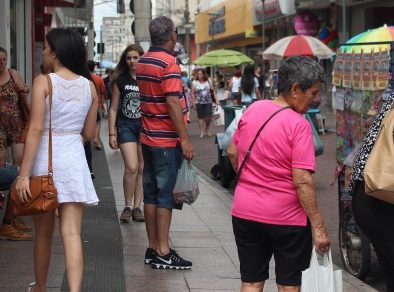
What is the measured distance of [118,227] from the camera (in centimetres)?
809

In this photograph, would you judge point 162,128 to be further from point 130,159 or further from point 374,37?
point 374,37

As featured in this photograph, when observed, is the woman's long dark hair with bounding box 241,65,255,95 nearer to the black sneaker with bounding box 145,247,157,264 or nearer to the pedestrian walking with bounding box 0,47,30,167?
the pedestrian walking with bounding box 0,47,30,167

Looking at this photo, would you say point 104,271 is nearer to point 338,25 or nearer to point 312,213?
point 312,213

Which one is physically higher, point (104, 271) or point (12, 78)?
point (12, 78)

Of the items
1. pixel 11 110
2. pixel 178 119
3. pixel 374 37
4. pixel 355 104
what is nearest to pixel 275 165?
pixel 178 119

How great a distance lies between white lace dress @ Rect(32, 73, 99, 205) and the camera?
483cm

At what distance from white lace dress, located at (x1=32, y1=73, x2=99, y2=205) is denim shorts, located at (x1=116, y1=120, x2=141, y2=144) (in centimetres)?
311

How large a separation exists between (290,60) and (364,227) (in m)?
0.95

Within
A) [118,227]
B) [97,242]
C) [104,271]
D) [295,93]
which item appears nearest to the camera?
[295,93]

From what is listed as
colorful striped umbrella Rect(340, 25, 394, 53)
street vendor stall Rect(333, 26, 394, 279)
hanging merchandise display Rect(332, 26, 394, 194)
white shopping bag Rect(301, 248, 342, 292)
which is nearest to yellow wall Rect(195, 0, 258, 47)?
colorful striped umbrella Rect(340, 25, 394, 53)

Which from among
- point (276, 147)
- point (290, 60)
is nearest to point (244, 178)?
point (276, 147)

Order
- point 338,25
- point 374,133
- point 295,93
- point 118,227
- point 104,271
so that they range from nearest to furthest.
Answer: point 374,133
point 295,93
point 104,271
point 118,227
point 338,25

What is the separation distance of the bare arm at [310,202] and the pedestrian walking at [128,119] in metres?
4.16

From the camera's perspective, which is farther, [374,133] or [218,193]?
[218,193]
